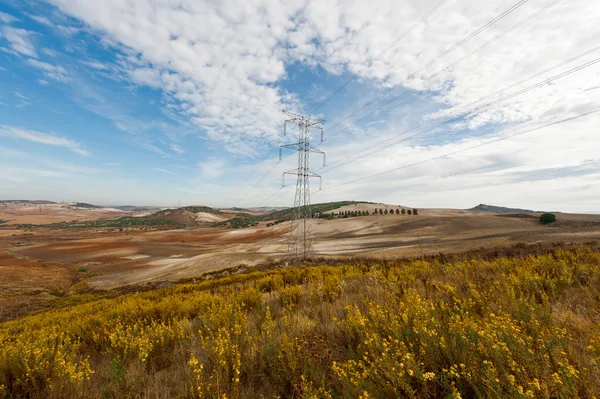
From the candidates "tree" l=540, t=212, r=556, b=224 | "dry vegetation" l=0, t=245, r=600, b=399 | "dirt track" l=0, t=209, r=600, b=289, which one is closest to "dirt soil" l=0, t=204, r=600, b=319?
"dirt track" l=0, t=209, r=600, b=289

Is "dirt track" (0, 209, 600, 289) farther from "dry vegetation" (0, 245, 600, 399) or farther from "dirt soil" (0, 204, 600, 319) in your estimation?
"dry vegetation" (0, 245, 600, 399)

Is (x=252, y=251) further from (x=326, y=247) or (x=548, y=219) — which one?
(x=548, y=219)

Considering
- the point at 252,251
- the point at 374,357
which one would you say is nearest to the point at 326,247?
the point at 252,251

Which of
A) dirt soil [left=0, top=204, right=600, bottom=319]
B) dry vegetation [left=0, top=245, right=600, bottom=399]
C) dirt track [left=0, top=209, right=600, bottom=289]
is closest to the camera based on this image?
dry vegetation [left=0, top=245, right=600, bottom=399]

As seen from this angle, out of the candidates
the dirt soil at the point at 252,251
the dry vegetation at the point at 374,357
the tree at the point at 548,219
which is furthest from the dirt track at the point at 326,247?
the dry vegetation at the point at 374,357

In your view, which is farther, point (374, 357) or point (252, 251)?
point (252, 251)

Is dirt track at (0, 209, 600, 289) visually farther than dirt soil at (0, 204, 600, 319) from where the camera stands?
Yes

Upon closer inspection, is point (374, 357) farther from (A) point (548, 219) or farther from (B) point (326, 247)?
(A) point (548, 219)

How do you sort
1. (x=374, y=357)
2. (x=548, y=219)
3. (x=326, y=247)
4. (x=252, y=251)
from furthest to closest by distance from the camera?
(x=548, y=219), (x=252, y=251), (x=326, y=247), (x=374, y=357)

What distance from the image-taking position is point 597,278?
5598 mm

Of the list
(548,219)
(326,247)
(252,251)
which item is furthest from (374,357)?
(548,219)

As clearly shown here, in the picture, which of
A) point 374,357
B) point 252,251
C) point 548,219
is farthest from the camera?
point 548,219

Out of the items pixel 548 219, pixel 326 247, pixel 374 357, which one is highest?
pixel 548 219

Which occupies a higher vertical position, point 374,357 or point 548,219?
point 548,219
